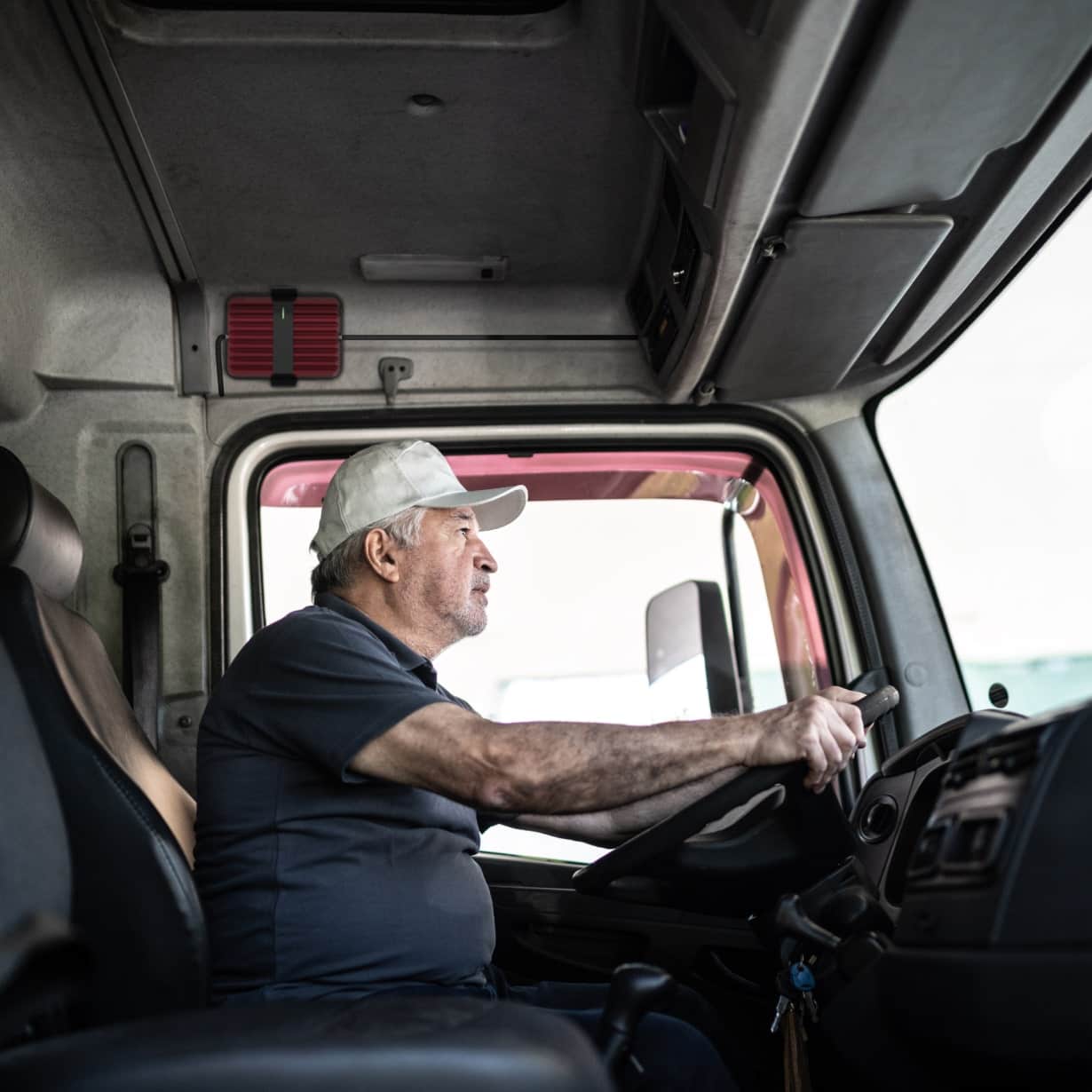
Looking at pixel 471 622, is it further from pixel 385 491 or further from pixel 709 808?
pixel 709 808

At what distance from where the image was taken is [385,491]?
2.44 metres

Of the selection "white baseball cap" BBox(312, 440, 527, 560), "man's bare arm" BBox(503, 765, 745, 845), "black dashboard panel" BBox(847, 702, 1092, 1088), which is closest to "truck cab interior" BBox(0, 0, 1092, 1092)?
"black dashboard panel" BBox(847, 702, 1092, 1088)

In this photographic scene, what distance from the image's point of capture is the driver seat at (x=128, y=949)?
3.76 ft

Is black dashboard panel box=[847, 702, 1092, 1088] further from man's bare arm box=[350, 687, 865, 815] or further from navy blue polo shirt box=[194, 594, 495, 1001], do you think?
navy blue polo shirt box=[194, 594, 495, 1001]

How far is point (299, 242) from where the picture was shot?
110 inches

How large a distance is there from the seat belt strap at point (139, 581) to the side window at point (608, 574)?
0.26 m

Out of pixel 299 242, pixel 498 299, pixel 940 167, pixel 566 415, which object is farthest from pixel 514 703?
pixel 940 167

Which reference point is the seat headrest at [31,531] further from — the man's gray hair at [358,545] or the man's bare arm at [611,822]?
the man's bare arm at [611,822]

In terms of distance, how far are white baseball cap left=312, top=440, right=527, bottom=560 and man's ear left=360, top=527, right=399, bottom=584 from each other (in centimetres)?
3

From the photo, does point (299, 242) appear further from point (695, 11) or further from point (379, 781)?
point (379, 781)

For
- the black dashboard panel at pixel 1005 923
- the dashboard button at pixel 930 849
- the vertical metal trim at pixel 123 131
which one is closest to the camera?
the black dashboard panel at pixel 1005 923

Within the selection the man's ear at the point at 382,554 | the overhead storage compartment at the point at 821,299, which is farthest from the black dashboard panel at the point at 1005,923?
the man's ear at the point at 382,554

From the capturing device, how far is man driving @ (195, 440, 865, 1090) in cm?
176

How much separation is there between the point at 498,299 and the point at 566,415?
0.33m
